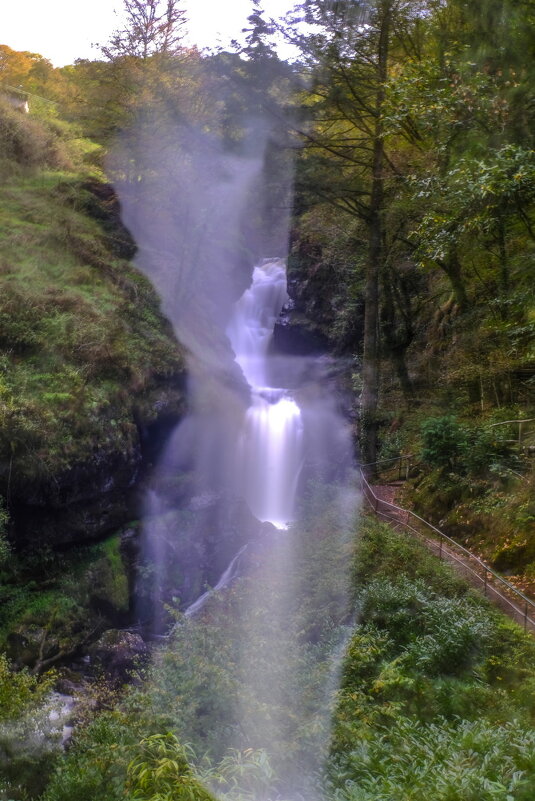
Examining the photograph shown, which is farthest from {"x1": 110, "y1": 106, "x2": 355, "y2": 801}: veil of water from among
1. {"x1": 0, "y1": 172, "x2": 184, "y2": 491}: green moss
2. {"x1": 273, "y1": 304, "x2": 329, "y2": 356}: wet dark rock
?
{"x1": 0, "y1": 172, "x2": 184, "y2": 491}: green moss

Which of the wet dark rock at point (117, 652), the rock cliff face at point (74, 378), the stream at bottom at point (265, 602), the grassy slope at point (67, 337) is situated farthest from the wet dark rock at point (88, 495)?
the wet dark rock at point (117, 652)

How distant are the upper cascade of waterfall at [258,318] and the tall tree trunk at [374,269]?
10.5 meters

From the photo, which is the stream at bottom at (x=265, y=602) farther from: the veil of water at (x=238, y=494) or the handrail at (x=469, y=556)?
the handrail at (x=469, y=556)

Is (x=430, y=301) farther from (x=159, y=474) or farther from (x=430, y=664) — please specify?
(x=430, y=664)

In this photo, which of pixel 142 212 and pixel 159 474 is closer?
pixel 159 474

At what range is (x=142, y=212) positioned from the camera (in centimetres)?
2094

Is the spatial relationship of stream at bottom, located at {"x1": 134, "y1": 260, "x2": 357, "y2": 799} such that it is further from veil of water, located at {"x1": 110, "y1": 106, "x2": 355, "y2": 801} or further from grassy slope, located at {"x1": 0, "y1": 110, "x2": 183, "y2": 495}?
grassy slope, located at {"x1": 0, "y1": 110, "x2": 183, "y2": 495}

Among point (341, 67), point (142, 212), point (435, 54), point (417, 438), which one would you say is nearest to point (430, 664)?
point (417, 438)

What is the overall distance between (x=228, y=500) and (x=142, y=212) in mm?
11690

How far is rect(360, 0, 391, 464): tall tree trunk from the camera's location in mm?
12133

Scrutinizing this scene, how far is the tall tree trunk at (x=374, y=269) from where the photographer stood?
1213 cm

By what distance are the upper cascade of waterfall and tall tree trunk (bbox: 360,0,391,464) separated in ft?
34.6

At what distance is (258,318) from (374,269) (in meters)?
15.0

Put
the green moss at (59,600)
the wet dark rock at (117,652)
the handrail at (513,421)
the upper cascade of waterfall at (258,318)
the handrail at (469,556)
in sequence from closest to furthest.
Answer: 1. the handrail at (469,556)
2. the handrail at (513,421)
3. the green moss at (59,600)
4. the wet dark rock at (117,652)
5. the upper cascade of waterfall at (258,318)
